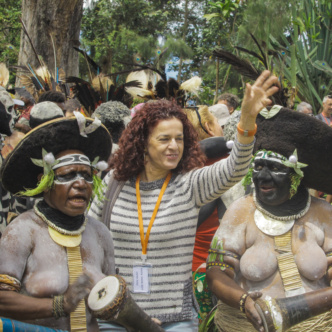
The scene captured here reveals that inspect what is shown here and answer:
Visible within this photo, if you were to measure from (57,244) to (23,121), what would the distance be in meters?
3.01

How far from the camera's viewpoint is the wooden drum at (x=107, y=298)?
2.43 metres

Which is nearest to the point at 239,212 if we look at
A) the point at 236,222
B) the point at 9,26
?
the point at 236,222

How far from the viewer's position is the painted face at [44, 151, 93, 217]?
286 cm

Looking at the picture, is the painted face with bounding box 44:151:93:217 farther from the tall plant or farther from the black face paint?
the tall plant

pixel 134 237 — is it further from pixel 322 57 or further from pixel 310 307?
pixel 322 57

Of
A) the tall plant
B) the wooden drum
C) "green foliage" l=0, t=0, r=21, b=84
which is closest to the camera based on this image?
the wooden drum

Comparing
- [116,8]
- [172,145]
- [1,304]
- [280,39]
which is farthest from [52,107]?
[116,8]

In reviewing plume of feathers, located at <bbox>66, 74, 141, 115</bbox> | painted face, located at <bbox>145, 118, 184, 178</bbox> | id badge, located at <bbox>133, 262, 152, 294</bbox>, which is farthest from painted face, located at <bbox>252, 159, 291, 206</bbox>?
plume of feathers, located at <bbox>66, 74, 141, 115</bbox>

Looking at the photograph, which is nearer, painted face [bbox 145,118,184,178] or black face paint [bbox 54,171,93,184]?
black face paint [bbox 54,171,93,184]

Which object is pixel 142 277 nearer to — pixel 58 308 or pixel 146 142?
pixel 58 308

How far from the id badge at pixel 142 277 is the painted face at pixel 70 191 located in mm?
547

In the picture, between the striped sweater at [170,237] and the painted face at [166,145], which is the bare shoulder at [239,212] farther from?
the painted face at [166,145]

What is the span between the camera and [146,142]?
11.2ft

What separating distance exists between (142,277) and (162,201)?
0.50 m
